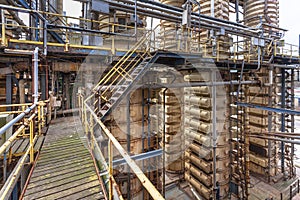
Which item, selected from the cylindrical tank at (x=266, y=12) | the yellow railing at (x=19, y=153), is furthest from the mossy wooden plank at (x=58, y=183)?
the cylindrical tank at (x=266, y=12)

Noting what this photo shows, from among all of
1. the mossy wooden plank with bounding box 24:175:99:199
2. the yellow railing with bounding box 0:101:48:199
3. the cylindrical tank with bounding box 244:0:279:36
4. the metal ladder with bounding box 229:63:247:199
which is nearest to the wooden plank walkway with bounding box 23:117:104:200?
the mossy wooden plank with bounding box 24:175:99:199

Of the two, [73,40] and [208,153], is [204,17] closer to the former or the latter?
[208,153]

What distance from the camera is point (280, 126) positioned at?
11.7 m

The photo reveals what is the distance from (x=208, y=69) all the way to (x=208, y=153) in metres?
4.12

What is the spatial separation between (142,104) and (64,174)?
4.24 m

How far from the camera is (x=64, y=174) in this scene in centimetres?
310

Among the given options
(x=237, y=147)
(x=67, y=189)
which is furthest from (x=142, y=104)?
(x=237, y=147)

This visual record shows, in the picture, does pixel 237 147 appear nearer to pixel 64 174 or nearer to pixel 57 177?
pixel 64 174

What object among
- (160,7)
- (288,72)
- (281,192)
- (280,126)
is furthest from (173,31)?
(281,192)

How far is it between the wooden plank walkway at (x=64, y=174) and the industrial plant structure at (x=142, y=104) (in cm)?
2

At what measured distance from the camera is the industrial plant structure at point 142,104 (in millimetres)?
4062

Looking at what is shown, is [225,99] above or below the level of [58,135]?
above

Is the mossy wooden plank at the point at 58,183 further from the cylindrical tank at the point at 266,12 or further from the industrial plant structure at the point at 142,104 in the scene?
the cylindrical tank at the point at 266,12

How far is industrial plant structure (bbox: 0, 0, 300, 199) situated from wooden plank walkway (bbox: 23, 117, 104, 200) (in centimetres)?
2
